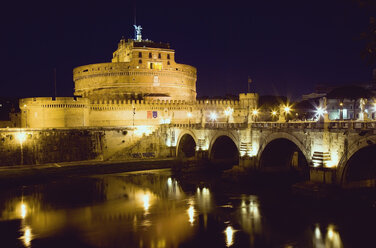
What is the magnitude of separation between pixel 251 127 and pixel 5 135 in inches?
1067

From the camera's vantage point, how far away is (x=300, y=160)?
112ft

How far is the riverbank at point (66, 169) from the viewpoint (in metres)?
33.6

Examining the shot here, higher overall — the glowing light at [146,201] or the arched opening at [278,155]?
the arched opening at [278,155]

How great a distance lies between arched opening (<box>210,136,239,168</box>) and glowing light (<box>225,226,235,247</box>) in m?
18.1

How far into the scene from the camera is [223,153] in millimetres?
38125

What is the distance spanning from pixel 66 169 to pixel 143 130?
12.7 metres

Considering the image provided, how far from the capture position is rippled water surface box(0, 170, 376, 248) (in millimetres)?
16812

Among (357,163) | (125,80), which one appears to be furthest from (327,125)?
(125,80)

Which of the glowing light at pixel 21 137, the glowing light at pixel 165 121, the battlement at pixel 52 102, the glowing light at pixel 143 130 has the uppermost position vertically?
the battlement at pixel 52 102

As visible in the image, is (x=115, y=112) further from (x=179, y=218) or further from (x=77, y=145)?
(x=179, y=218)

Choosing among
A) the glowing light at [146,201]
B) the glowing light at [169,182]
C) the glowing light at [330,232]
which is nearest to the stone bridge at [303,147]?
the glowing light at [330,232]

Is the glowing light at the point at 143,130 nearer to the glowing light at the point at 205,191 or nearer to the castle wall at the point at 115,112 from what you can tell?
the castle wall at the point at 115,112

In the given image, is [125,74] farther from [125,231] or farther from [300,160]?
[125,231]

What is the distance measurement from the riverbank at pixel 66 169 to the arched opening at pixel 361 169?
24107mm
